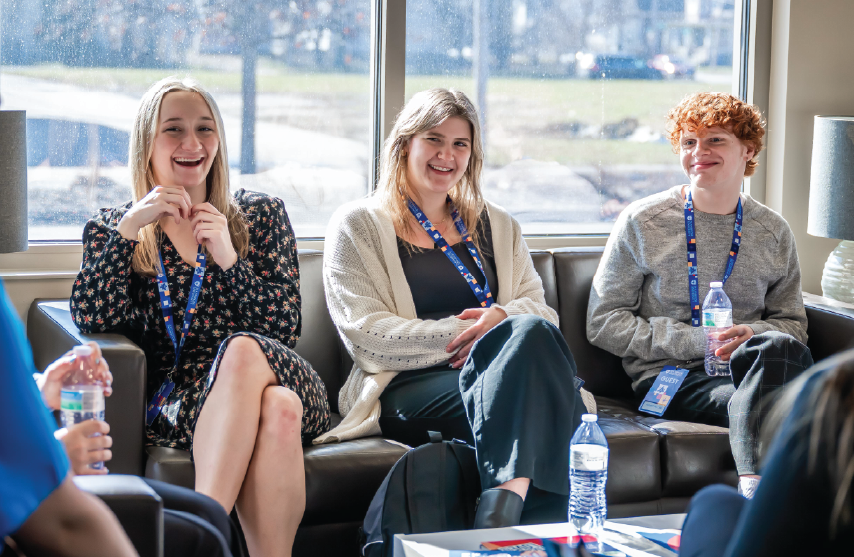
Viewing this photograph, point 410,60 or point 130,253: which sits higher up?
point 410,60

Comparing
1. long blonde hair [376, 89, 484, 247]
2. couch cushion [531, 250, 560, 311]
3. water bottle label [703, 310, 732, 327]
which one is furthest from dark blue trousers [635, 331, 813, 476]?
long blonde hair [376, 89, 484, 247]

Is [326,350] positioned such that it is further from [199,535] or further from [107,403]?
[199,535]

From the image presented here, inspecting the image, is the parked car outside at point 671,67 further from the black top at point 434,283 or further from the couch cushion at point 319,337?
the couch cushion at point 319,337

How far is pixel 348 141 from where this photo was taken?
334 cm

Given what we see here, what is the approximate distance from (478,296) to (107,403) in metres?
1.13

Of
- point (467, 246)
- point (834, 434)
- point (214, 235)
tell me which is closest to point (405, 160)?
point (467, 246)

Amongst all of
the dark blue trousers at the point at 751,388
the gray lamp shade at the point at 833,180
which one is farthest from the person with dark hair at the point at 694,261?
the gray lamp shade at the point at 833,180

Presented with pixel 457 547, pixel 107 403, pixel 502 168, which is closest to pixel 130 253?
pixel 107 403

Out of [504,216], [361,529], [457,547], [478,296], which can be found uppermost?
[504,216]

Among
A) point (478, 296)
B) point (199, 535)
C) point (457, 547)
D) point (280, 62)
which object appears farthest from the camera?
point (280, 62)

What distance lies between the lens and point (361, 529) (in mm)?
2049

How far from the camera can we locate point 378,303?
263cm

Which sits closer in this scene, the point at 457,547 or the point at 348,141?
the point at 457,547

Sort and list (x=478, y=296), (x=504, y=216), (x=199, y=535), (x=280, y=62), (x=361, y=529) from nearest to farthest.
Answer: (x=199, y=535) < (x=361, y=529) < (x=478, y=296) < (x=504, y=216) < (x=280, y=62)
